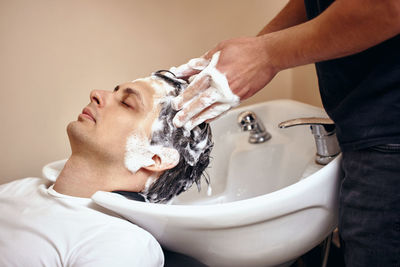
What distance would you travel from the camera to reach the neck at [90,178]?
1016 millimetres

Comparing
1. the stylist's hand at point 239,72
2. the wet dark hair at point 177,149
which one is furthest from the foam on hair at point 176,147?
the stylist's hand at point 239,72

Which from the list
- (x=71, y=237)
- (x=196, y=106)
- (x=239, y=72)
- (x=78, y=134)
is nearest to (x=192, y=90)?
(x=196, y=106)

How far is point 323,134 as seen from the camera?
1058 millimetres

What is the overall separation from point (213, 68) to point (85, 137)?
1.39 feet

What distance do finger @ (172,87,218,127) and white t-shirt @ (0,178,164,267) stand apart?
1.04ft

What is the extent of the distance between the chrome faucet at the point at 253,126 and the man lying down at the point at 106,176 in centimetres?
23

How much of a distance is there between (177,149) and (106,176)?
0.23 meters

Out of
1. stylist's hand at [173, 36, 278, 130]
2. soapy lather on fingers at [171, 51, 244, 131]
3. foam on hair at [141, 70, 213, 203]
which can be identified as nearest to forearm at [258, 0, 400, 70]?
stylist's hand at [173, 36, 278, 130]

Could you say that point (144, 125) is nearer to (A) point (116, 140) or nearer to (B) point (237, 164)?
(A) point (116, 140)

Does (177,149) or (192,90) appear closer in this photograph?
(192,90)

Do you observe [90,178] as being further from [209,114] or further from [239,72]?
[239,72]

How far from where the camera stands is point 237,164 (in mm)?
1412

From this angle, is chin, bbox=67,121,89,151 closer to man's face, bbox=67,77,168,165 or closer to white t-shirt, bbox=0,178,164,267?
man's face, bbox=67,77,168,165

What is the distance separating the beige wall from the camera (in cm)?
132
